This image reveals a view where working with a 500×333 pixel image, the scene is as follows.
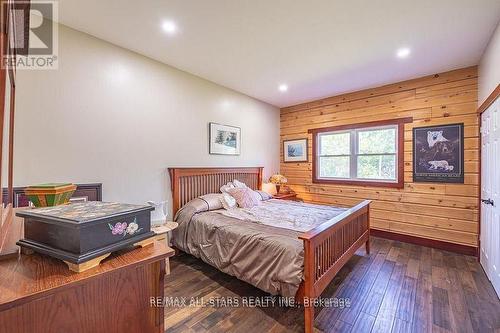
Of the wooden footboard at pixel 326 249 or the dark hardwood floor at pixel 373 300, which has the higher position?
the wooden footboard at pixel 326 249

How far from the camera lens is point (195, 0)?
1.98 m

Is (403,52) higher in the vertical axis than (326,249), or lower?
higher

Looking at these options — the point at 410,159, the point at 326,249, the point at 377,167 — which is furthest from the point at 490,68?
the point at 326,249

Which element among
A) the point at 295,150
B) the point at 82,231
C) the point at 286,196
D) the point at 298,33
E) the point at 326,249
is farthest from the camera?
the point at 295,150

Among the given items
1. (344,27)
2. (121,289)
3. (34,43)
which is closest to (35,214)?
(121,289)

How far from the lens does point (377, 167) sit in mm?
4168

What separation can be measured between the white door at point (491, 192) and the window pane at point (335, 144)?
192cm

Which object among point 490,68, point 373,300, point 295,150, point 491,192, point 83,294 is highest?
point 490,68

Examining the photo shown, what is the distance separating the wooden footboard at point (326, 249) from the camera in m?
1.79

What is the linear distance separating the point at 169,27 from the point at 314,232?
250 centimetres

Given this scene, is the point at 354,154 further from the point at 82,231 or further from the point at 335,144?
the point at 82,231

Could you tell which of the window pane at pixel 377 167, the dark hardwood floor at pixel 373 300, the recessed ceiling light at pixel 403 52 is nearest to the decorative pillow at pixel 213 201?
the dark hardwood floor at pixel 373 300

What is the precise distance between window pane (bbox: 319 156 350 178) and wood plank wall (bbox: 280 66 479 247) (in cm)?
27

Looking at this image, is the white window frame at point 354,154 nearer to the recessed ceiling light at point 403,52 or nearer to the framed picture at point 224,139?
the recessed ceiling light at point 403,52
